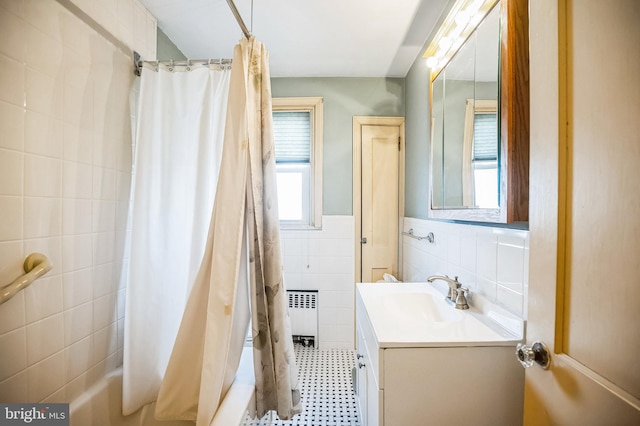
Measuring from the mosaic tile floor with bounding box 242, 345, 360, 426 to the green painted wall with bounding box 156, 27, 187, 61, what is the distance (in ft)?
7.09

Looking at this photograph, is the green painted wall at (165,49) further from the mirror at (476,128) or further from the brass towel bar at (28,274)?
the mirror at (476,128)

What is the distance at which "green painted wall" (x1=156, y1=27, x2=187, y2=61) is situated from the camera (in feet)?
5.28

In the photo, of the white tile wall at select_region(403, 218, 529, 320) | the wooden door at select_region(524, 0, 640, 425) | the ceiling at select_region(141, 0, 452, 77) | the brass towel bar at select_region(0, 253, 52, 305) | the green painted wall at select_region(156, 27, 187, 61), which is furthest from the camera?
the green painted wall at select_region(156, 27, 187, 61)

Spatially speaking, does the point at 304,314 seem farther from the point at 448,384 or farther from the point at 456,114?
the point at 456,114

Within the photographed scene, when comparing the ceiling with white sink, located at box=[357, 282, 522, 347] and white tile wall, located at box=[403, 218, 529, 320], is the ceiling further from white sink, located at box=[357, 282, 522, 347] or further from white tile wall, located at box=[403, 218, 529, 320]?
white sink, located at box=[357, 282, 522, 347]

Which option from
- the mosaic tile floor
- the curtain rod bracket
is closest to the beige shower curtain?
the mosaic tile floor

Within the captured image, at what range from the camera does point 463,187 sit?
1.16 metres

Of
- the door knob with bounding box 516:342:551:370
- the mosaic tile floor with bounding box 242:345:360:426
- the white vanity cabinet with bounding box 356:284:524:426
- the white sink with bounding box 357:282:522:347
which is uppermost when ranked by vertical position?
the door knob with bounding box 516:342:551:370

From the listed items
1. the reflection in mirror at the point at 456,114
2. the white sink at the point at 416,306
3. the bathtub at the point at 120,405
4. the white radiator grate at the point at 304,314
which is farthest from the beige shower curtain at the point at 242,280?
the white radiator grate at the point at 304,314

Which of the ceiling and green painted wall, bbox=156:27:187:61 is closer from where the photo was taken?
the ceiling

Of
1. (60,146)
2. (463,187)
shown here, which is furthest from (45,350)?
(463,187)

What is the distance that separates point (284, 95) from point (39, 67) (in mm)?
1658

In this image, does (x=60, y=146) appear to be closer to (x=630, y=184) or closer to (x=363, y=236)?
(x=630, y=184)

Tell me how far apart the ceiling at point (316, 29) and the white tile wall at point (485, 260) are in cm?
132
